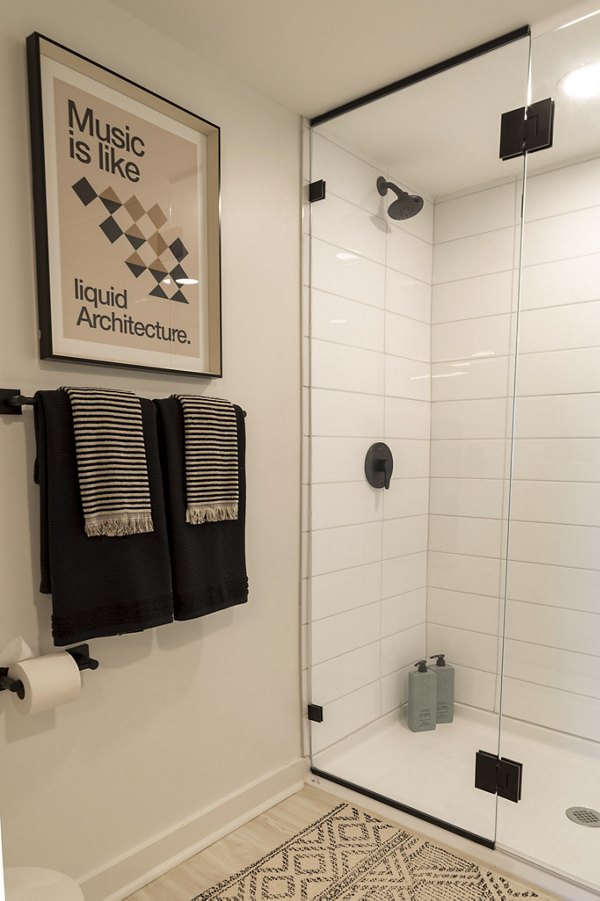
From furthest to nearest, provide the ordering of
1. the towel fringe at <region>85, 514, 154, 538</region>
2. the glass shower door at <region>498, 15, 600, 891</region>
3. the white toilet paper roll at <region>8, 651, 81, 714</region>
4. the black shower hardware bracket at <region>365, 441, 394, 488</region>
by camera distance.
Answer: the black shower hardware bracket at <region>365, 441, 394, 488</region> → the glass shower door at <region>498, 15, 600, 891</region> → the towel fringe at <region>85, 514, 154, 538</region> → the white toilet paper roll at <region>8, 651, 81, 714</region>

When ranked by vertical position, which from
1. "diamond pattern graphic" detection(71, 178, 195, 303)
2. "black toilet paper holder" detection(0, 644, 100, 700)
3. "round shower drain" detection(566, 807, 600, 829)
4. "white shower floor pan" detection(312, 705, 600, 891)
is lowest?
"round shower drain" detection(566, 807, 600, 829)

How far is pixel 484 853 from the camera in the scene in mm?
1800

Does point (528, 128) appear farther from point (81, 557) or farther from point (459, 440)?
point (81, 557)

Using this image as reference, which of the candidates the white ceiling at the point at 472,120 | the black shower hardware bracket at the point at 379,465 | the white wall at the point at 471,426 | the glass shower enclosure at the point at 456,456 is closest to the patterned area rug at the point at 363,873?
the glass shower enclosure at the point at 456,456

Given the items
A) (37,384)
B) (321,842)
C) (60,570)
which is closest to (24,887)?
(60,570)

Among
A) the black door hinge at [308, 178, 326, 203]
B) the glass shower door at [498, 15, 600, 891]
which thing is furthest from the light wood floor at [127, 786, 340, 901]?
the black door hinge at [308, 178, 326, 203]

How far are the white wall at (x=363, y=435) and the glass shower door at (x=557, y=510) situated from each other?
38cm

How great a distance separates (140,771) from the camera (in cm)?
167

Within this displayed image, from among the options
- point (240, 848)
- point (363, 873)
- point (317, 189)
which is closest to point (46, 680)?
point (240, 848)

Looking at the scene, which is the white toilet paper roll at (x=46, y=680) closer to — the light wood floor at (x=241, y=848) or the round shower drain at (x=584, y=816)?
the light wood floor at (x=241, y=848)

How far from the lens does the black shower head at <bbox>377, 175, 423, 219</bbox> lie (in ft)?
7.31

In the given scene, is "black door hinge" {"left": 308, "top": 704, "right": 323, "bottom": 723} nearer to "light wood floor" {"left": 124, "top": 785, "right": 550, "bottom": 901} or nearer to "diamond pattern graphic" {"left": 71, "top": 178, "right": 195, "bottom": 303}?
"light wood floor" {"left": 124, "top": 785, "right": 550, "bottom": 901}

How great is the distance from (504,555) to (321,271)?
123cm

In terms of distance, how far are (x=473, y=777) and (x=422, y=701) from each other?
39cm
